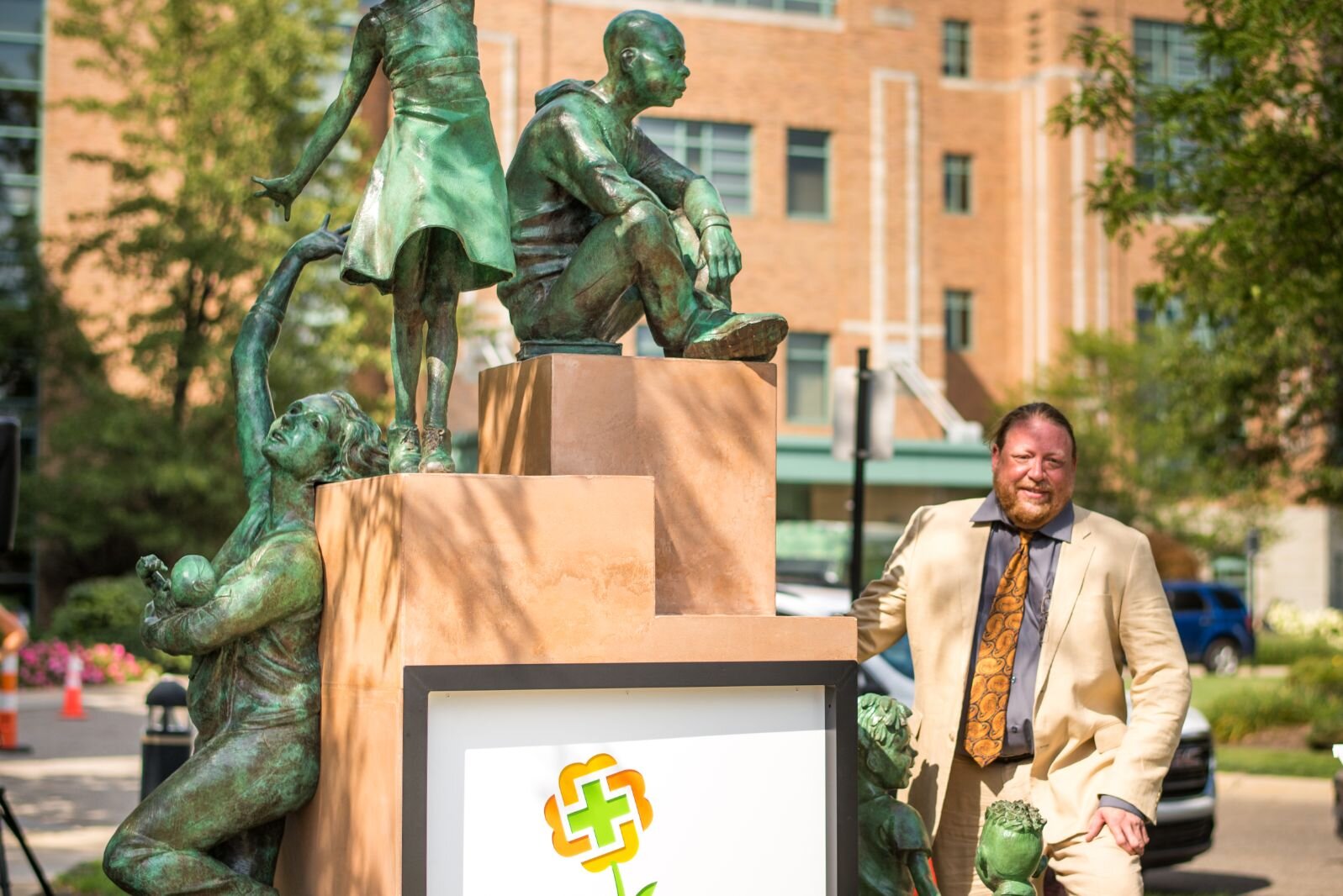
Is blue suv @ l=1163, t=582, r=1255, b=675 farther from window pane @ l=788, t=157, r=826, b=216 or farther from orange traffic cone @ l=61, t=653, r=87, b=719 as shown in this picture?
orange traffic cone @ l=61, t=653, r=87, b=719

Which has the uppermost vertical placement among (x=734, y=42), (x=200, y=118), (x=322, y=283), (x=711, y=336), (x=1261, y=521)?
(x=734, y=42)

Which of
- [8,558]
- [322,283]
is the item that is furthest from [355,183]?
[8,558]

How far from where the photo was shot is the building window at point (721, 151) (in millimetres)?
42594

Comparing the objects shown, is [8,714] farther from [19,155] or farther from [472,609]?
[19,155]

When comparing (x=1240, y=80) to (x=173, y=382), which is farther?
(x=173, y=382)

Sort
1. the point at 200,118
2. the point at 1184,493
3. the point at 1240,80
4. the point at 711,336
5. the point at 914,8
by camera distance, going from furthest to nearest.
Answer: the point at 914,8 < the point at 1184,493 < the point at 200,118 < the point at 1240,80 < the point at 711,336

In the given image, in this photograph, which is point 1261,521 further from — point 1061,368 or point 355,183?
Answer: point 355,183

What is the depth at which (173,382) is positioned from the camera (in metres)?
30.8

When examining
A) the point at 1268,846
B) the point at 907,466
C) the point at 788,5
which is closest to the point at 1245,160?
the point at 1268,846

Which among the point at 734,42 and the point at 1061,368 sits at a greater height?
the point at 734,42

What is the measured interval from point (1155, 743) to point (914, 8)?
43176 millimetres

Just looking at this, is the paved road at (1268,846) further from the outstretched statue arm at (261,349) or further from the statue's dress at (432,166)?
the statue's dress at (432,166)

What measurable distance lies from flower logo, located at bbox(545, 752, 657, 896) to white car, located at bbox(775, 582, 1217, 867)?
Result: 5125 millimetres

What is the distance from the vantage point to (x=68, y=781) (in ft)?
49.4
